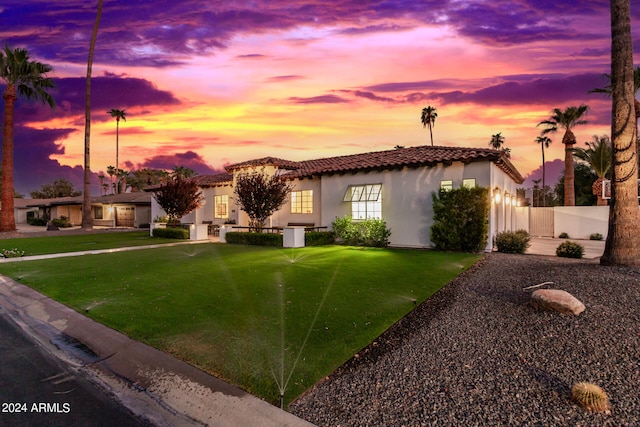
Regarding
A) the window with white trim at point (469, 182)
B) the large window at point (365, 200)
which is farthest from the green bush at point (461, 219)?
the large window at point (365, 200)

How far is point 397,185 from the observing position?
16391 millimetres

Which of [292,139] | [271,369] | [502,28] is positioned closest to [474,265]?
[271,369]

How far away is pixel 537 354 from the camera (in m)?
4.09

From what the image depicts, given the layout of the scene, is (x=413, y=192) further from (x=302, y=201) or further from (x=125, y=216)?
(x=125, y=216)

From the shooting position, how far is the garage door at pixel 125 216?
39.8m

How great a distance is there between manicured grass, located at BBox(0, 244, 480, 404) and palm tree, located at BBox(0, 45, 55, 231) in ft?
58.1

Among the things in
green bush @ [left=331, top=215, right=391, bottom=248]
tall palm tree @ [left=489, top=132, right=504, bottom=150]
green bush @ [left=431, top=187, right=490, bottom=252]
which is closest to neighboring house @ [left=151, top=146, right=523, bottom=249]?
green bush @ [left=331, top=215, right=391, bottom=248]

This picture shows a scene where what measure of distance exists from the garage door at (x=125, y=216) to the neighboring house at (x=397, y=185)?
25235 mm

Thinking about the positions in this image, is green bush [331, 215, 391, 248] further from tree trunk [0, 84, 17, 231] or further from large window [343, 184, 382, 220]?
tree trunk [0, 84, 17, 231]

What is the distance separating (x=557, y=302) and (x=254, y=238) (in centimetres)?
1476

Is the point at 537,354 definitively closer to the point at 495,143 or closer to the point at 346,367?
the point at 346,367

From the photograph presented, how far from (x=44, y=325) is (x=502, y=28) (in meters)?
17.7

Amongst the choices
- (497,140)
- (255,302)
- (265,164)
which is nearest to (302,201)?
(265,164)

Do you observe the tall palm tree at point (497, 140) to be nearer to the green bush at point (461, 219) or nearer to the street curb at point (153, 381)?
the green bush at point (461, 219)
